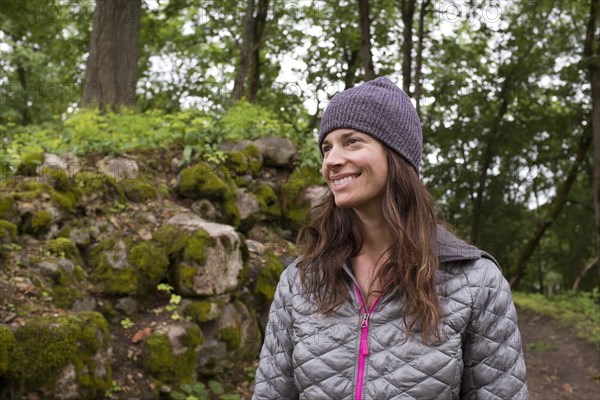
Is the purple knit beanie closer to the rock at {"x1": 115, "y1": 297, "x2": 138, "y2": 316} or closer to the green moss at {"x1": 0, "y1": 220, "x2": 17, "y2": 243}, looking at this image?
the rock at {"x1": 115, "y1": 297, "x2": 138, "y2": 316}

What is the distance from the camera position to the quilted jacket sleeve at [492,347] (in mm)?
2016

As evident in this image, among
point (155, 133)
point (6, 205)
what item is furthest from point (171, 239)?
point (155, 133)

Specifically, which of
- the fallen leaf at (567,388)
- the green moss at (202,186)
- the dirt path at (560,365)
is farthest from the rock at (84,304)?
the fallen leaf at (567,388)

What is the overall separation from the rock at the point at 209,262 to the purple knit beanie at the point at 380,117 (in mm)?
4164

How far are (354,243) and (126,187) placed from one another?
542 centimetres

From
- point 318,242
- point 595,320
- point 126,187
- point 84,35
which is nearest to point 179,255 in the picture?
point 126,187

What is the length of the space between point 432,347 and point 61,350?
3.76m

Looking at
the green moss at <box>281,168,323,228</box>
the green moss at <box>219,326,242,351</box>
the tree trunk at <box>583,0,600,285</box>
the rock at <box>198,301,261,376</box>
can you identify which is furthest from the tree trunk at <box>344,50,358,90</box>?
the green moss at <box>219,326,242,351</box>

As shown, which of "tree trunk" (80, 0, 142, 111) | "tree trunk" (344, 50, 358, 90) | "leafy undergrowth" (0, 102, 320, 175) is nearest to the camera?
"leafy undergrowth" (0, 102, 320, 175)

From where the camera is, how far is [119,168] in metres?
7.49

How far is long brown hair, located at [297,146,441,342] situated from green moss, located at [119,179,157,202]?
5.16m

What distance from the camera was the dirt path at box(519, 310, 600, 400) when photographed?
326 inches

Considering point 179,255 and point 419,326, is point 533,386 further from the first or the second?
point 419,326

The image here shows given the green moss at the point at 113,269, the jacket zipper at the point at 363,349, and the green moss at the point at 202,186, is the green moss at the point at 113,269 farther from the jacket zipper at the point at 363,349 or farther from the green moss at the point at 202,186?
the jacket zipper at the point at 363,349
